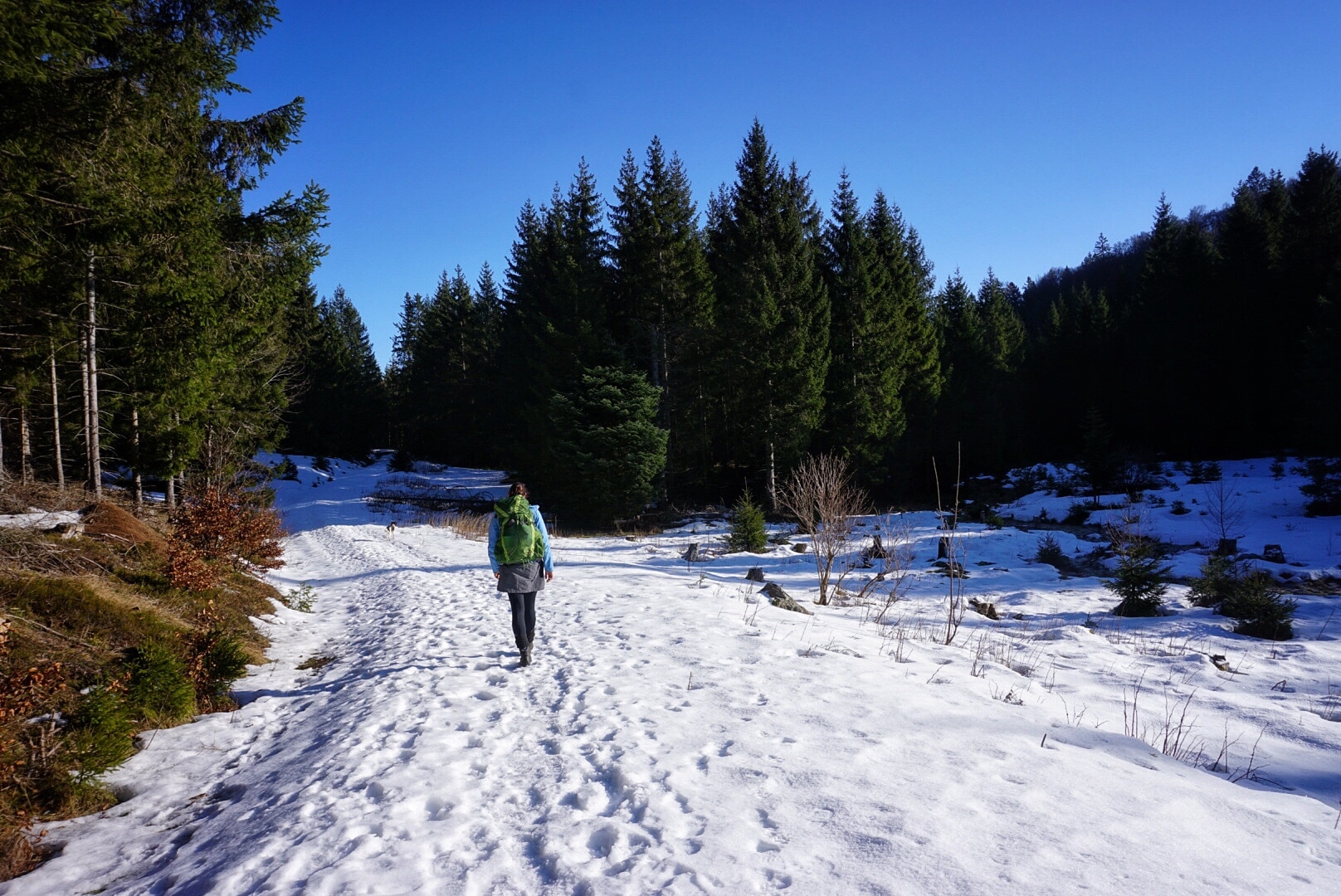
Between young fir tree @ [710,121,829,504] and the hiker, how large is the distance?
54.4 ft

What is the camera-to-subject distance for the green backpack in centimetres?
635

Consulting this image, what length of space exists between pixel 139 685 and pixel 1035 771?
22.5 feet

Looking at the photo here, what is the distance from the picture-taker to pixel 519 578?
249 inches

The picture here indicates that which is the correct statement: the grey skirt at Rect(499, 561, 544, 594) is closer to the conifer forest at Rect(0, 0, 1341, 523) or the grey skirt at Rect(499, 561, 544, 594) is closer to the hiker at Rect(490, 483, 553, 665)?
the hiker at Rect(490, 483, 553, 665)

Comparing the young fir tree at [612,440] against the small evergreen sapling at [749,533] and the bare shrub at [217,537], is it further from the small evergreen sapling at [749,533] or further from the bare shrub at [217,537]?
the bare shrub at [217,537]

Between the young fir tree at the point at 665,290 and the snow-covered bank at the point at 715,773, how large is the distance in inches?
695

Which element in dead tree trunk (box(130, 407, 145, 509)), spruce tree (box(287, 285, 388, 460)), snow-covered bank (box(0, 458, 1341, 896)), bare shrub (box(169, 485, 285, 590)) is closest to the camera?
snow-covered bank (box(0, 458, 1341, 896))

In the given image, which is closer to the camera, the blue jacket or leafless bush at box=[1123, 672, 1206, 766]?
leafless bush at box=[1123, 672, 1206, 766]

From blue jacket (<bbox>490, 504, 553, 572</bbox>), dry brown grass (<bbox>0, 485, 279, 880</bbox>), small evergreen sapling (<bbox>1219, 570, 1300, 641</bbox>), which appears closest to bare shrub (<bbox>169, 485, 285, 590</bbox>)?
dry brown grass (<bbox>0, 485, 279, 880</bbox>)

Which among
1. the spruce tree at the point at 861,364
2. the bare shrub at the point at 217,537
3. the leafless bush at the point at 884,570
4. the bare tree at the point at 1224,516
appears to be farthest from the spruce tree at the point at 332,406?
the bare tree at the point at 1224,516

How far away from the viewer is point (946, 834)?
292 cm

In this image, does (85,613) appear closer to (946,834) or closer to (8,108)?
(8,108)

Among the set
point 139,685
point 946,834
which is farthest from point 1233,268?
point 139,685

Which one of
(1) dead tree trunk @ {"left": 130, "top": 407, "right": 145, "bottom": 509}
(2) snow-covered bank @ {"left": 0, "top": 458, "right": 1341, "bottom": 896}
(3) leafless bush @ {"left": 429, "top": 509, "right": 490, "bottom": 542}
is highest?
(1) dead tree trunk @ {"left": 130, "top": 407, "right": 145, "bottom": 509}
